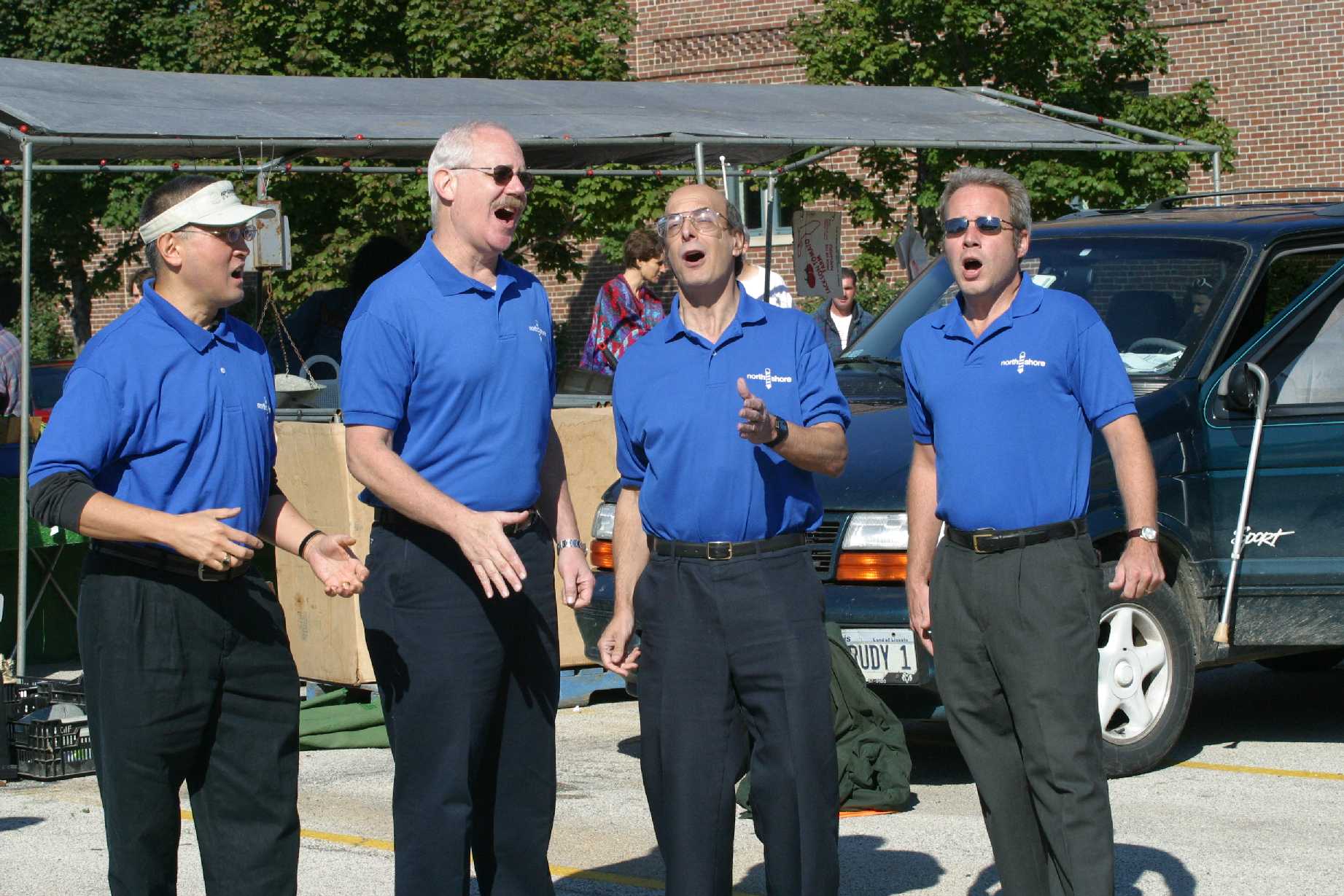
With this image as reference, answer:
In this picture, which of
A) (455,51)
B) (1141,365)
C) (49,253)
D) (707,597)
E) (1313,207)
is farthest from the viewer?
(49,253)

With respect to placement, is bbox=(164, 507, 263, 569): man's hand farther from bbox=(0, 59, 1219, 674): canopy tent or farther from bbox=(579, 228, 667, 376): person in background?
bbox=(579, 228, 667, 376): person in background

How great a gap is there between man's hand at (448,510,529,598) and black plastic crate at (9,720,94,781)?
418 cm

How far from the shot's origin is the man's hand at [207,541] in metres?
4.03

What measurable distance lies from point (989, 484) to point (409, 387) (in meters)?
1.48

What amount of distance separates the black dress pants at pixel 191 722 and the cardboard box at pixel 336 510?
4.27m

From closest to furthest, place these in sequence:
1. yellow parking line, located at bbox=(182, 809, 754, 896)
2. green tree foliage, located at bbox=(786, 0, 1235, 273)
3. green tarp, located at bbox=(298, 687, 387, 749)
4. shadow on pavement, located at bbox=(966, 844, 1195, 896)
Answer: shadow on pavement, located at bbox=(966, 844, 1195, 896) < yellow parking line, located at bbox=(182, 809, 754, 896) < green tarp, located at bbox=(298, 687, 387, 749) < green tree foliage, located at bbox=(786, 0, 1235, 273)

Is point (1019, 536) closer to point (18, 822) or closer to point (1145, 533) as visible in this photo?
point (1145, 533)

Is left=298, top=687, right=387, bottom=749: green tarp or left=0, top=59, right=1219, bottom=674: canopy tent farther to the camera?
left=0, top=59, right=1219, bottom=674: canopy tent

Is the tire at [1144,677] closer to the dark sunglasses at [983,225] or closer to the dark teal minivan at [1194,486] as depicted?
the dark teal minivan at [1194,486]

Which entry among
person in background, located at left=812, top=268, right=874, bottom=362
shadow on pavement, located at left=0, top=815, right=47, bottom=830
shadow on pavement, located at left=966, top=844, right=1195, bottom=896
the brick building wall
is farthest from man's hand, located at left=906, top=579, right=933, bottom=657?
the brick building wall

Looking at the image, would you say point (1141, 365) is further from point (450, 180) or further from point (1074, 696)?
point (450, 180)

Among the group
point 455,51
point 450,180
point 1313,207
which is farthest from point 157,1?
point 450,180

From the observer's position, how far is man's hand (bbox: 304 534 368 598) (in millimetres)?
4164

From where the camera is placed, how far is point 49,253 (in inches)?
1248
